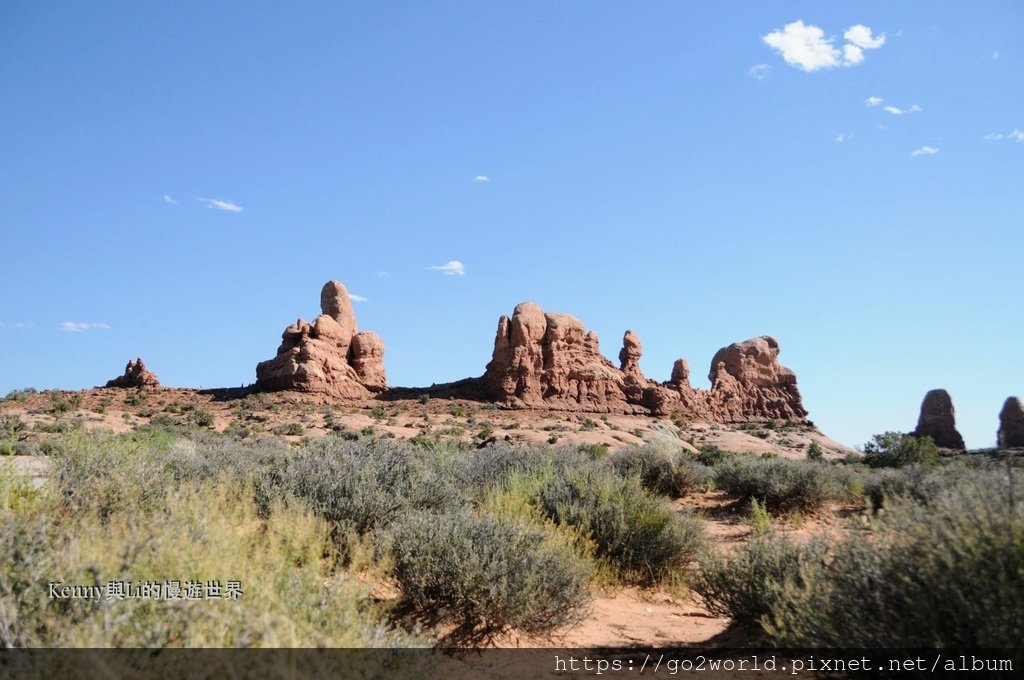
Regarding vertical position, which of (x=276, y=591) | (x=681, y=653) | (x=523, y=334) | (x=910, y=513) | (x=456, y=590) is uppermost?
(x=523, y=334)

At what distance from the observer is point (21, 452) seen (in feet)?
40.1

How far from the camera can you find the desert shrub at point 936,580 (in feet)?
9.07

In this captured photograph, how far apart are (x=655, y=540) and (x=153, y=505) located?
5425 millimetres

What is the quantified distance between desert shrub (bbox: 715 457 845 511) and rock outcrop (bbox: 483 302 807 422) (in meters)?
35.0

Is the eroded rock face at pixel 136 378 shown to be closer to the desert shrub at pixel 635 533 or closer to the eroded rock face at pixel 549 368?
the eroded rock face at pixel 549 368

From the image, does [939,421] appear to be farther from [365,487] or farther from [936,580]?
[936,580]

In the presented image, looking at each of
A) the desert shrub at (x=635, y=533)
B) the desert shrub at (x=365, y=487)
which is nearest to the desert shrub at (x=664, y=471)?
the desert shrub at (x=635, y=533)

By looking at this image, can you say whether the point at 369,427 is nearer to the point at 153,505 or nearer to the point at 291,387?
the point at 291,387

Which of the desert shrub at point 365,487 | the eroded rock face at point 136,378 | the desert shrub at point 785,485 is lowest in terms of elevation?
the desert shrub at point 785,485

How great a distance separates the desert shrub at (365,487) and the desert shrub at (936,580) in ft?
14.4

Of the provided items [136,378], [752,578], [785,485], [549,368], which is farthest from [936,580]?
[136,378]

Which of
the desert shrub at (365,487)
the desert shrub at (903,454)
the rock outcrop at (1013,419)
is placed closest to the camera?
the desert shrub at (365,487)

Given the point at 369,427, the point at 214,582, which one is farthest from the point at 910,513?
the point at 369,427

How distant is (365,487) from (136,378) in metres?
49.3
